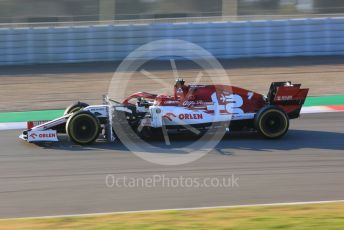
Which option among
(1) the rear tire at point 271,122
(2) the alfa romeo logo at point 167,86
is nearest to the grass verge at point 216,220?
(2) the alfa romeo logo at point 167,86

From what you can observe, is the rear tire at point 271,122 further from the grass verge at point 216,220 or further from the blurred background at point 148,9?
the blurred background at point 148,9

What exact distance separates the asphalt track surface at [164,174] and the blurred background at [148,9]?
12319mm

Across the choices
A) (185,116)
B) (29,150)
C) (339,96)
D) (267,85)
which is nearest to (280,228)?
(185,116)

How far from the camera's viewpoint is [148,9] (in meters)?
22.8

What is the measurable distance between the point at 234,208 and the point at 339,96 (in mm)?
8874

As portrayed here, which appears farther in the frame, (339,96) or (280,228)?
(339,96)

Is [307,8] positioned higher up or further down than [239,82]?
higher up

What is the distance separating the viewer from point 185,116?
10.1 meters

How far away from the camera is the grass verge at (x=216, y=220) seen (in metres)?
5.80

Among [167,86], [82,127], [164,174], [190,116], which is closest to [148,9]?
[167,86]

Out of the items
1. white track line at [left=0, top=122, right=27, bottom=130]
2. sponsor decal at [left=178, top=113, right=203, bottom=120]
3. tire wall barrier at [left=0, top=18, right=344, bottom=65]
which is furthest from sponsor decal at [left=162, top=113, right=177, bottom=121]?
tire wall barrier at [left=0, top=18, right=344, bottom=65]

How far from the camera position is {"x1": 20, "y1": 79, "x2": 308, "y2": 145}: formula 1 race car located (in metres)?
9.98

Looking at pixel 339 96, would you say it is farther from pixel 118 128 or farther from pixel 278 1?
pixel 278 1

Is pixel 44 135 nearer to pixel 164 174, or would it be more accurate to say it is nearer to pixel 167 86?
pixel 164 174
